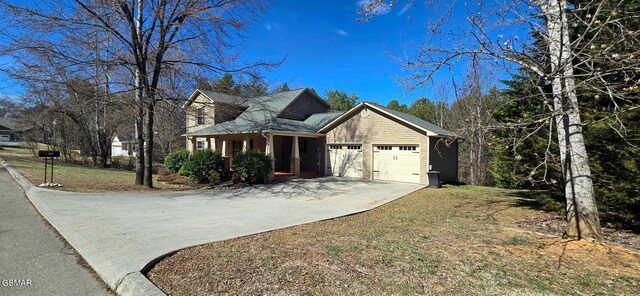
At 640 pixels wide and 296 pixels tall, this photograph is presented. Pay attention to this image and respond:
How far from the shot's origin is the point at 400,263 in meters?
4.50

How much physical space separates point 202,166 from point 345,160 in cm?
777

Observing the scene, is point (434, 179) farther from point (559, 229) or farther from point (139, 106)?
point (139, 106)

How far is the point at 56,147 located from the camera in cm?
2659

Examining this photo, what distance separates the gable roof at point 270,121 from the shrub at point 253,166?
1.70 m

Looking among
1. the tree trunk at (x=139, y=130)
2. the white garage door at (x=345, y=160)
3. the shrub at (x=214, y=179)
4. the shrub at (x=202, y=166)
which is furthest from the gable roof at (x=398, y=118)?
the tree trunk at (x=139, y=130)

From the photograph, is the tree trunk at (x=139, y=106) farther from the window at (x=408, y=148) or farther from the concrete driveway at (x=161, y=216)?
the window at (x=408, y=148)

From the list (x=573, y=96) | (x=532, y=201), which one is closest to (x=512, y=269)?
(x=573, y=96)

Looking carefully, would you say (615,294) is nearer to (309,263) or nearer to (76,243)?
(309,263)

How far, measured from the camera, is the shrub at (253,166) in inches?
567

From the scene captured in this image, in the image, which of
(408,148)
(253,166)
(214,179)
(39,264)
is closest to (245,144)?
(214,179)

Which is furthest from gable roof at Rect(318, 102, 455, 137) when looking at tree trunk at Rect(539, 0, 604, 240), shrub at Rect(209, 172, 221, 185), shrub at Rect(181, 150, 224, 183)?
tree trunk at Rect(539, 0, 604, 240)

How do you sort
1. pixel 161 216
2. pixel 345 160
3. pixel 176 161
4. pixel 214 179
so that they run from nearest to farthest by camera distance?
pixel 161 216 → pixel 214 179 → pixel 345 160 → pixel 176 161

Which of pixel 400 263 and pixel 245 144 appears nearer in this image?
pixel 400 263

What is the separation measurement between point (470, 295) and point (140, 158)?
13.1 metres
